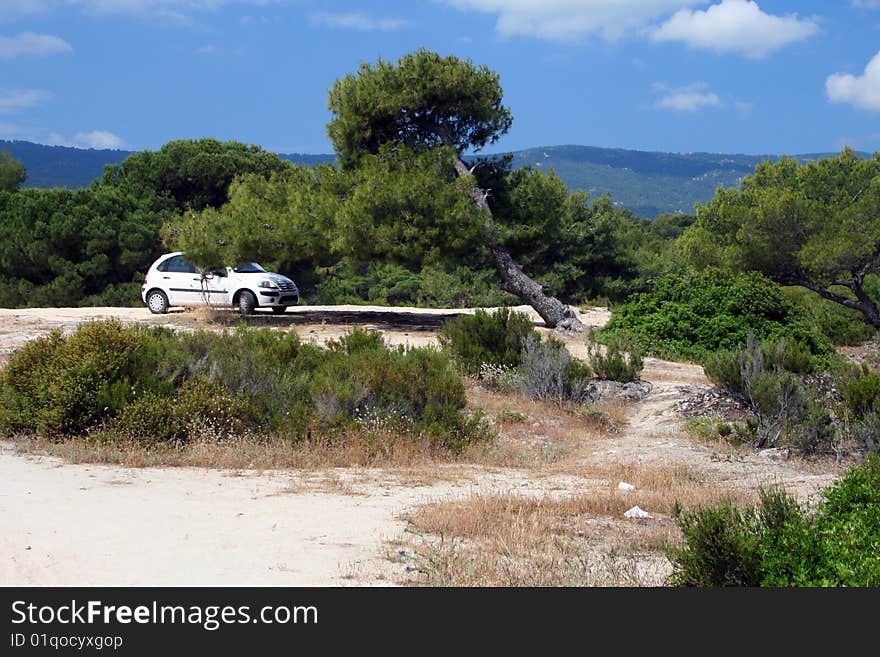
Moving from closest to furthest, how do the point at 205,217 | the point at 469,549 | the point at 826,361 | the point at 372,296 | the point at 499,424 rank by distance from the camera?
the point at 469,549 → the point at 499,424 → the point at 826,361 → the point at 205,217 → the point at 372,296

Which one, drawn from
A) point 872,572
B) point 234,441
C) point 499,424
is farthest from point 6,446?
point 872,572

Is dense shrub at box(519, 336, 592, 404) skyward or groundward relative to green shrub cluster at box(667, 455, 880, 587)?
groundward

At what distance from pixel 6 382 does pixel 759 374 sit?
328 inches

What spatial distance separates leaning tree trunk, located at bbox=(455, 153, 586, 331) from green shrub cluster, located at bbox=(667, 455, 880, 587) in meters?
15.8

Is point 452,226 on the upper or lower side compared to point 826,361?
upper

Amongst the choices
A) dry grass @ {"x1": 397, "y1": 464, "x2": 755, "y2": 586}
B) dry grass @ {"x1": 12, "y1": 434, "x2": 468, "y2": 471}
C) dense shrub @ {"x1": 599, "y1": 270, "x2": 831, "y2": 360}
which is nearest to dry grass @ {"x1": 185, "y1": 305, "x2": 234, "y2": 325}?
dense shrub @ {"x1": 599, "y1": 270, "x2": 831, "y2": 360}

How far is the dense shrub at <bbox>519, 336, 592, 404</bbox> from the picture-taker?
11.9 metres

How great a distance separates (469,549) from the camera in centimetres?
524

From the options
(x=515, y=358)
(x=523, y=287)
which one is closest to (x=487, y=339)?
(x=515, y=358)

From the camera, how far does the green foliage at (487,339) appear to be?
13.6m

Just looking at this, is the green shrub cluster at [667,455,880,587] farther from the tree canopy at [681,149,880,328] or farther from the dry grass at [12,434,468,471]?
the tree canopy at [681,149,880,328]

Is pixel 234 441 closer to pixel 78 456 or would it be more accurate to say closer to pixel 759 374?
pixel 78 456

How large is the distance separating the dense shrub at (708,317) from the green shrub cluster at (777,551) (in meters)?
12.2

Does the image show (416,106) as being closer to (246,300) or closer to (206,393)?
(246,300)
